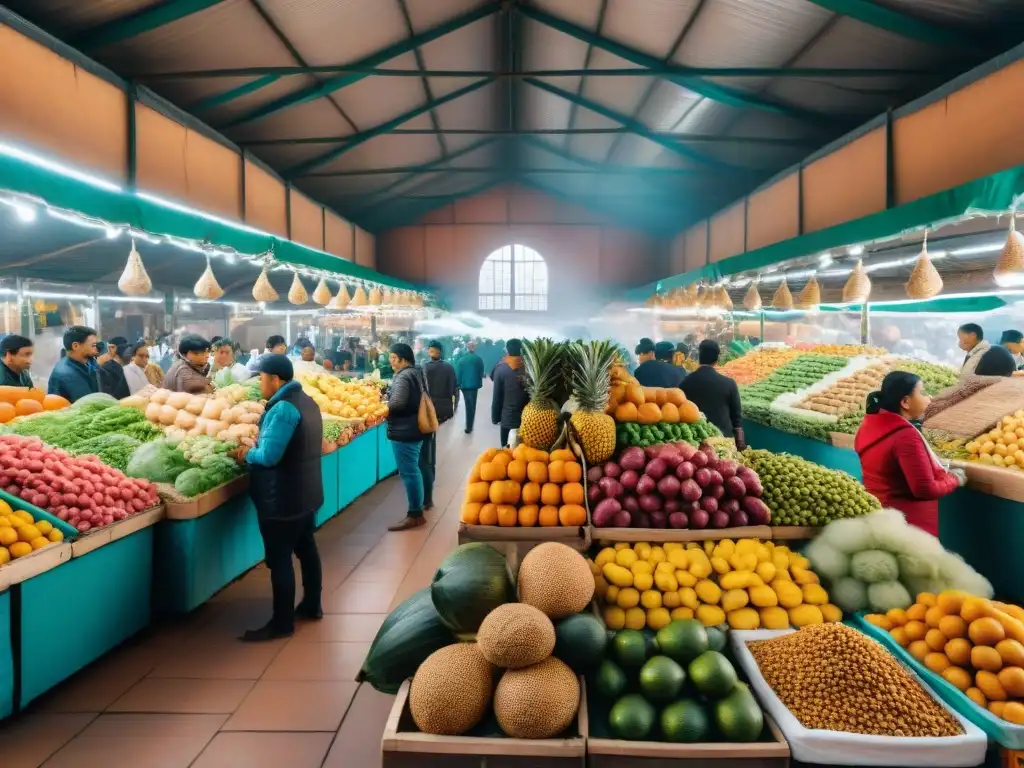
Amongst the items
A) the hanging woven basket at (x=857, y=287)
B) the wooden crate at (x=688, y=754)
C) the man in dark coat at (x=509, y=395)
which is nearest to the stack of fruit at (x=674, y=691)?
the wooden crate at (x=688, y=754)

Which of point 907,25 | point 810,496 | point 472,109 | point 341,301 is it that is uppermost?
point 472,109

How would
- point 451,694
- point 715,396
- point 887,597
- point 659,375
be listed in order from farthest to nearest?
point 659,375
point 715,396
point 887,597
point 451,694

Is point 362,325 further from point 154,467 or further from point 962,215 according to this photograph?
point 962,215

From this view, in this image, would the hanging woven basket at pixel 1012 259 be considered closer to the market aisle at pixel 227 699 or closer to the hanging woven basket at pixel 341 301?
the market aisle at pixel 227 699

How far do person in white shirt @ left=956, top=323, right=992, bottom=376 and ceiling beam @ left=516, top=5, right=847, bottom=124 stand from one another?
3679mm

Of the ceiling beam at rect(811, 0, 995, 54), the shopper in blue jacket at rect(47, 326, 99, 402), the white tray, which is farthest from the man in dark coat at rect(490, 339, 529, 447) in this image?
the white tray

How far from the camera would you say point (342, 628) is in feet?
13.1

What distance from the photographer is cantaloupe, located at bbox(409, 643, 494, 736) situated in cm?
191

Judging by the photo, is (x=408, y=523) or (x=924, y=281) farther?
(x=408, y=523)

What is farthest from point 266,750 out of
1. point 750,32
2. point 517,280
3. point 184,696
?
point 517,280

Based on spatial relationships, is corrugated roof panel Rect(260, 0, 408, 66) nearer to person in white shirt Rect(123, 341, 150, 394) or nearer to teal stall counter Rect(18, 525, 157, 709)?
person in white shirt Rect(123, 341, 150, 394)

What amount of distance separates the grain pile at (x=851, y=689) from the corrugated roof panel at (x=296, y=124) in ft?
31.5

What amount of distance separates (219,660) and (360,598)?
1.04 m

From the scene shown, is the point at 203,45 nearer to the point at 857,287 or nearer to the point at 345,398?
the point at 345,398
